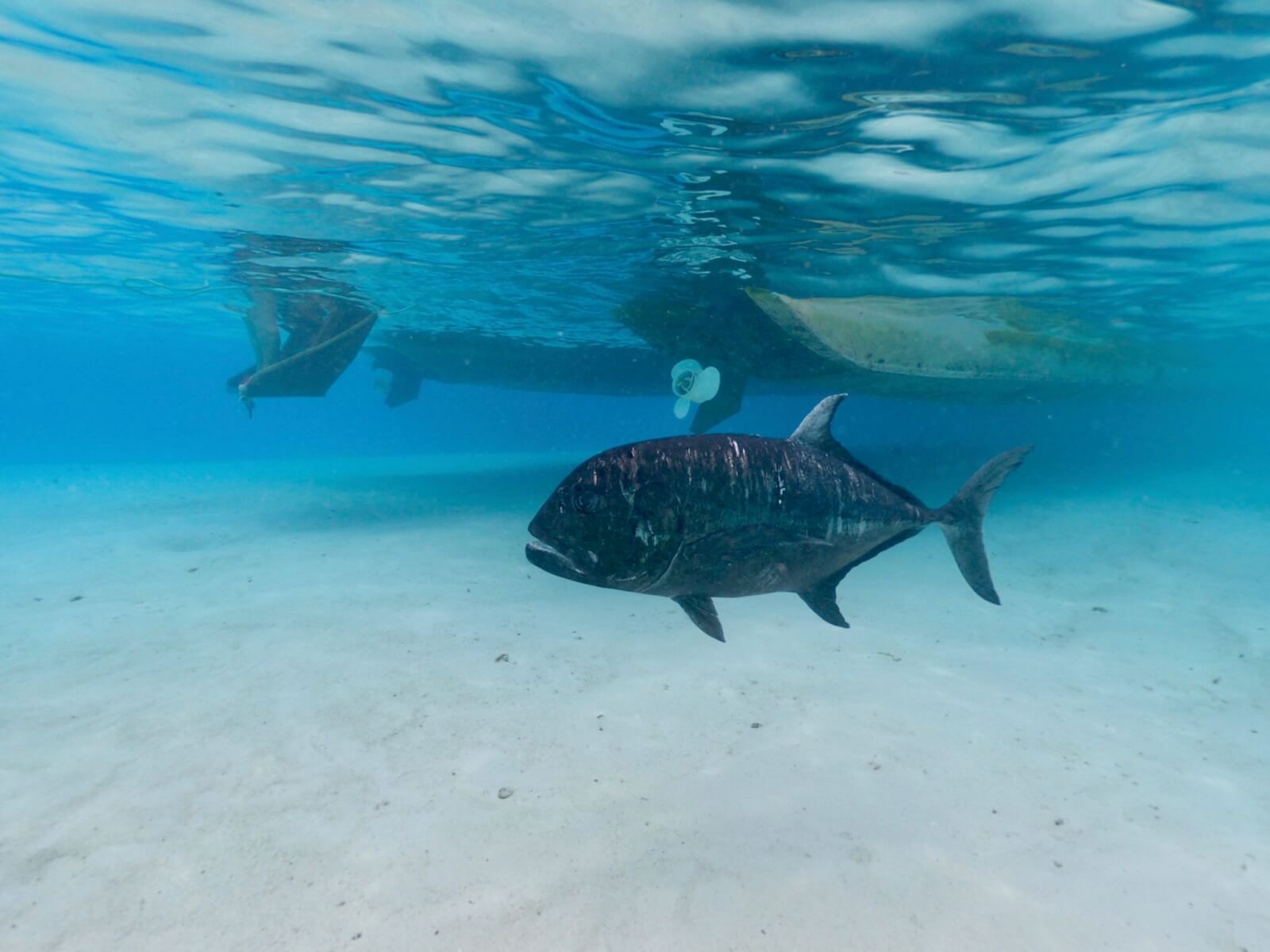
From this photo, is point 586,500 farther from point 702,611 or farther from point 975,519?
point 975,519

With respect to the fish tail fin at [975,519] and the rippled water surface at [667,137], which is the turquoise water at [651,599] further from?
the fish tail fin at [975,519]

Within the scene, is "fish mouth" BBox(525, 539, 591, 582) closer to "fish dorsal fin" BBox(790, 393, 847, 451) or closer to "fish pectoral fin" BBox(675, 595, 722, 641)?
"fish pectoral fin" BBox(675, 595, 722, 641)

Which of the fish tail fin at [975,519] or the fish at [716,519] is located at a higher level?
the fish at [716,519]

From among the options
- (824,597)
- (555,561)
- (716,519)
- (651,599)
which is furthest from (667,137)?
(555,561)

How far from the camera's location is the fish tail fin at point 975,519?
4879mm

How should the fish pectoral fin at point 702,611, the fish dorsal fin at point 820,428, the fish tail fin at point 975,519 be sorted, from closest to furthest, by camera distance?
the fish pectoral fin at point 702,611, the fish dorsal fin at point 820,428, the fish tail fin at point 975,519

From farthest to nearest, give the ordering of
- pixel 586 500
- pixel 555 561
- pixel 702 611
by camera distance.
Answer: pixel 702 611
pixel 586 500
pixel 555 561

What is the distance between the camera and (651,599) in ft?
30.9

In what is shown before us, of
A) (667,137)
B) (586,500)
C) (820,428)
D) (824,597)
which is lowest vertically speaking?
(824,597)

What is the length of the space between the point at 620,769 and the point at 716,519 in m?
2.42

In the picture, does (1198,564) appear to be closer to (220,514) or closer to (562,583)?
(562,583)

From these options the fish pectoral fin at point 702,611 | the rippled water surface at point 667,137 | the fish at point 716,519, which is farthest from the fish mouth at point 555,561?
the rippled water surface at point 667,137

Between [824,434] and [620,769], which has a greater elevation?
[824,434]

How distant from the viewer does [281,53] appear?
29.4ft
